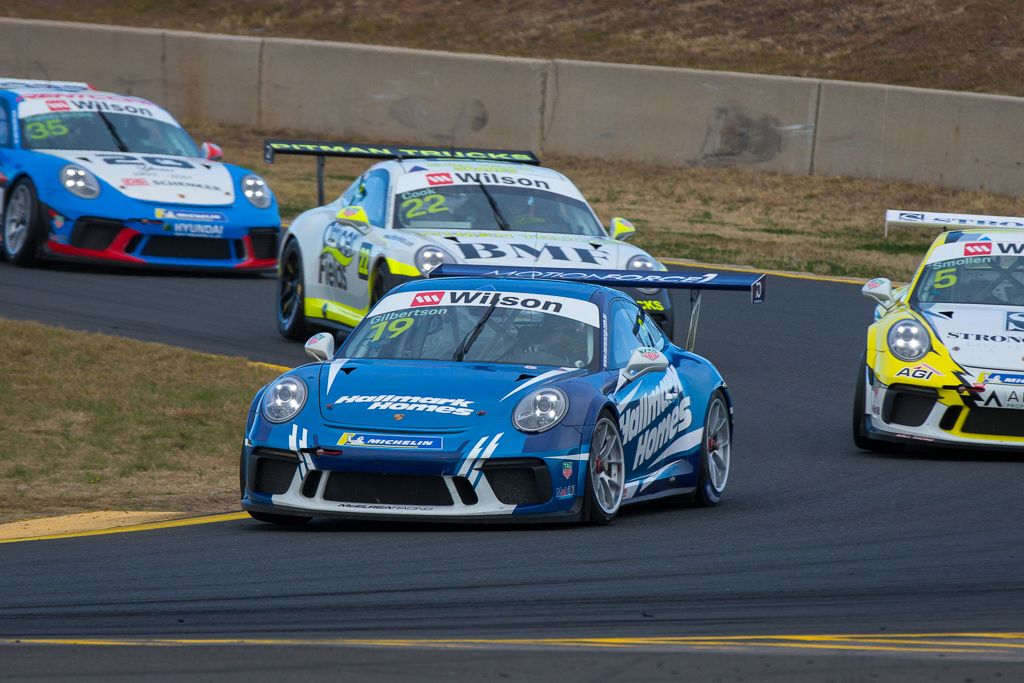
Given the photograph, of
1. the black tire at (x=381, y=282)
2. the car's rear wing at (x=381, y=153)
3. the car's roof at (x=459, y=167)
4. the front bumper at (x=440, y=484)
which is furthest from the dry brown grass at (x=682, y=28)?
the front bumper at (x=440, y=484)

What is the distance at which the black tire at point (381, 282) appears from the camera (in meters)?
13.9

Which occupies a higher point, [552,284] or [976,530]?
[552,284]

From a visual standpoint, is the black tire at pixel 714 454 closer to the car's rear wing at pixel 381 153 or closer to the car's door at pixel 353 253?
the car's door at pixel 353 253

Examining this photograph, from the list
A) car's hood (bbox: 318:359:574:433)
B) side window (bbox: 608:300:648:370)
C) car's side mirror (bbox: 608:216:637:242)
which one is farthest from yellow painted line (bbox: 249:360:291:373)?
car's hood (bbox: 318:359:574:433)

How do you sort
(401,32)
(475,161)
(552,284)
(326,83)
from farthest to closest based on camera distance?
(401,32) → (326,83) → (475,161) → (552,284)

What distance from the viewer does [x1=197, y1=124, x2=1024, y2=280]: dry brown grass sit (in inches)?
813

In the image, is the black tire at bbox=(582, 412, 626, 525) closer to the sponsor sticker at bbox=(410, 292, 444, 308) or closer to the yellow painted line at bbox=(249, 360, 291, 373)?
the sponsor sticker at bbox=(410, 292, 444, 308)

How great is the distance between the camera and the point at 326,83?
27.1 m

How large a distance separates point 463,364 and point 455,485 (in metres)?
0.92

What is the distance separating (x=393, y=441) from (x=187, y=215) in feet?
30.8

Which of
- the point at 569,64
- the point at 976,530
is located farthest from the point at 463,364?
the point at 569,64

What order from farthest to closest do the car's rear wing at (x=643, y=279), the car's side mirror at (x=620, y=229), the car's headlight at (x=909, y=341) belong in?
the car's side mirror at (x=620, y=229)
the car's headlight at (x=909, y=341)
the car's rear wing at (x=643, y=279)

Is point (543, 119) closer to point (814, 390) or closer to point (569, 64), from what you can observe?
point (569, 64)

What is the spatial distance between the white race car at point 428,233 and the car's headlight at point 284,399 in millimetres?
4567
